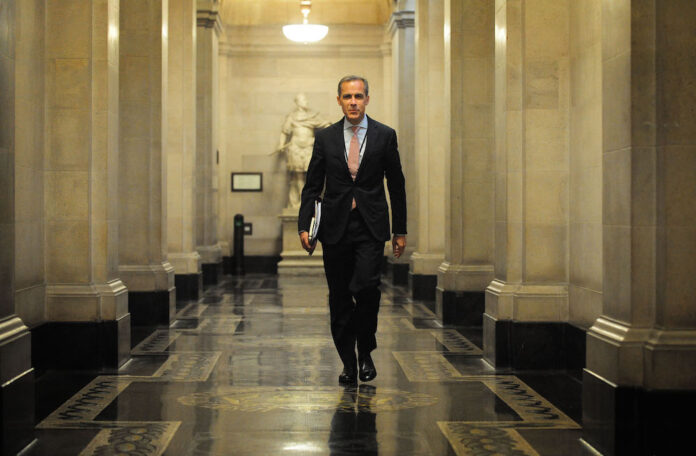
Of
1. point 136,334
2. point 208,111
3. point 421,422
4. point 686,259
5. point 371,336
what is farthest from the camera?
point 208,111

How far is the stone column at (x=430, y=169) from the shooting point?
13227 millimetres

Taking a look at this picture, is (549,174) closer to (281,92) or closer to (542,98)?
(542,98)

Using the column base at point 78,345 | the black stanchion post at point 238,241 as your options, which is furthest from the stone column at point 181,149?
the black stanchion post at point 238,241

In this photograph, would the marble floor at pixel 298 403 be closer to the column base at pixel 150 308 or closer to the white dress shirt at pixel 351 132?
the column base at pixel 150 308

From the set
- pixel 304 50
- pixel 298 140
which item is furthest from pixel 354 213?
pixel 304 50

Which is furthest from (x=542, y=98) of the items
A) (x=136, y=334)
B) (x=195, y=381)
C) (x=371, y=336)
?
(x=136, y=334)

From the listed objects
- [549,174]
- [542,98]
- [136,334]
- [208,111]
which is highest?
[208,111]

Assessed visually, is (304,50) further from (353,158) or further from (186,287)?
(353,158)

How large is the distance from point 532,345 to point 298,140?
1420 centimetres

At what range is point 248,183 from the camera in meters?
21.9

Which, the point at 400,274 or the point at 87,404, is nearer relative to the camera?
the point at 87,404

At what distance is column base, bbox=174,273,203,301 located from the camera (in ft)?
43.8

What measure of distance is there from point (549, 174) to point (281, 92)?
602 inches

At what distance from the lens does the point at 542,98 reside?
745 centimetres
